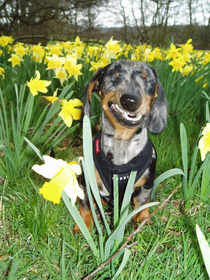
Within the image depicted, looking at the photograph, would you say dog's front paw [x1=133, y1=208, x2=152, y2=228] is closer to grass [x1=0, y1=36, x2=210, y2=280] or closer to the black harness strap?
grass [x1=0, y1=36, x2=210, y2=280]

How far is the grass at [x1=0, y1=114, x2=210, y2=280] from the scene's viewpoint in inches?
41.1

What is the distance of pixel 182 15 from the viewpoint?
10461 millimetres

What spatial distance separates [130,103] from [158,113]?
36 cm

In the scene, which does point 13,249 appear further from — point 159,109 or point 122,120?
point 159,109

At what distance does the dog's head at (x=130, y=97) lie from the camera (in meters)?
1.24

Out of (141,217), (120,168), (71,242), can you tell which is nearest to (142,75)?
(120,168)

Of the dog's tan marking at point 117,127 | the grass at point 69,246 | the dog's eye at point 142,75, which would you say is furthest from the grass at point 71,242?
the dog's eye at point 142,75

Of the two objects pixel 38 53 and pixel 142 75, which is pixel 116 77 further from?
pixel 38 53

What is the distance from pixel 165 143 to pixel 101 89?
944 millimetres

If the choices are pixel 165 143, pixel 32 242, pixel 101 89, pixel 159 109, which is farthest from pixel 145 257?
pixel 165 143

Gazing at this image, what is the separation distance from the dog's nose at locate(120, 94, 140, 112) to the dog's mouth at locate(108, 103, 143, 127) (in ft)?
0.16

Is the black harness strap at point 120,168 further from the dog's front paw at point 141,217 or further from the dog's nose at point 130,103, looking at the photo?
the dog's nose at point 130,103

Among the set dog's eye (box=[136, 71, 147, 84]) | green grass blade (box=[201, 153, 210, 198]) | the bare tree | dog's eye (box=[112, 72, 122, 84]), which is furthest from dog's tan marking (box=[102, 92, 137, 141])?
the bare tree

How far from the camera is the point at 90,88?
1454mm
